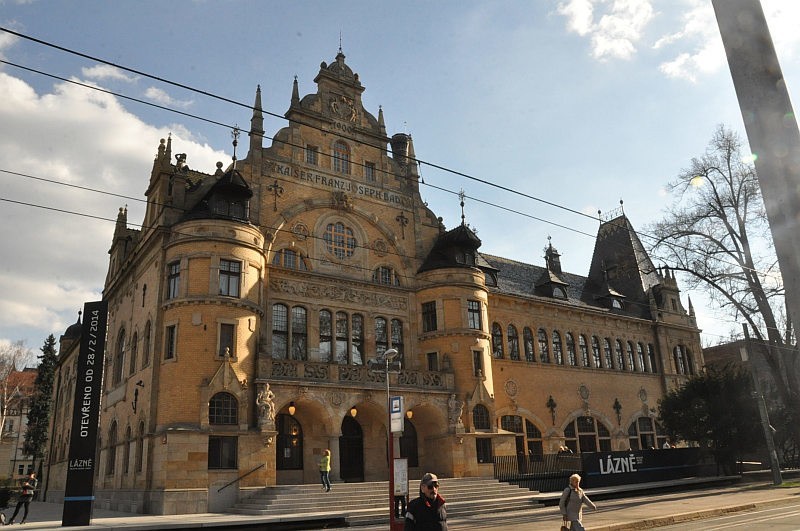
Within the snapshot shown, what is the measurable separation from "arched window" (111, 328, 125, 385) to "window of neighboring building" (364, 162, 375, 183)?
48.7 feet

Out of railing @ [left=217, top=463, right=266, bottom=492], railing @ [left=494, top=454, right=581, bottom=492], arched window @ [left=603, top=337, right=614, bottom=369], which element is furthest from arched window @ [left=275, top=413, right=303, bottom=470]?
arched window @ [left=603, top=337, right=614, bottom=369]

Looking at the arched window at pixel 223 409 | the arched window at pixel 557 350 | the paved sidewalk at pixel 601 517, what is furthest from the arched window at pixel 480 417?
the arched window at pixel 223 409

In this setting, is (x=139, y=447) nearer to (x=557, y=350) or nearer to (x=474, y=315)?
(x=474, y=315)

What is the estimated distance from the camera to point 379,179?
1325 inches

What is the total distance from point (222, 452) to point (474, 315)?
14841 mm

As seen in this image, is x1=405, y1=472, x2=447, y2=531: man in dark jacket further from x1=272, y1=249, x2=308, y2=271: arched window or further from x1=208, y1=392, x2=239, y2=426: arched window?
x1=272, y1=249, x2=308, y2=271: arched window

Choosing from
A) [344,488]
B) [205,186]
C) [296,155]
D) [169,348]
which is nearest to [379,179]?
[296,155]

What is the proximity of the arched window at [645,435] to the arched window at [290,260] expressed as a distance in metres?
25.3

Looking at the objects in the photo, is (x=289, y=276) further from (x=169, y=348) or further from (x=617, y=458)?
(x=617, y=458)

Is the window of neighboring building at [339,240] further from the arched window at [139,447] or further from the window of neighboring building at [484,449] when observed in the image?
the arched window at [139,447]

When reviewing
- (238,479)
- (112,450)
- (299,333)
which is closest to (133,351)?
(112,450)

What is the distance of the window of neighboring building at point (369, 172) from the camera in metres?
33.2

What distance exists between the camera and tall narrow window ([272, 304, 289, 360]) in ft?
90.9

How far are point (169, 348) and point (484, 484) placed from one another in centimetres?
1451
